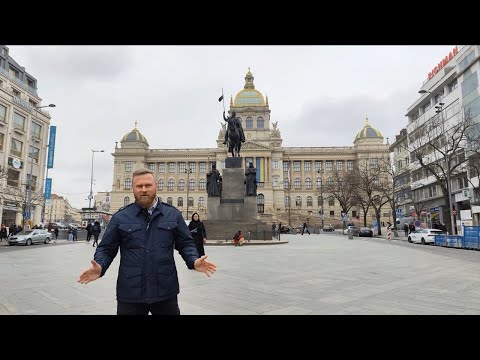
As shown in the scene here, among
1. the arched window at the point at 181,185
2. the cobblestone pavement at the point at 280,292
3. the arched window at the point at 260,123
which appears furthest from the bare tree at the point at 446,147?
the arched window at the point at 181,185

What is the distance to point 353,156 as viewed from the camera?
98750mm

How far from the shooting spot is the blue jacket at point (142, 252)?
9.28ft

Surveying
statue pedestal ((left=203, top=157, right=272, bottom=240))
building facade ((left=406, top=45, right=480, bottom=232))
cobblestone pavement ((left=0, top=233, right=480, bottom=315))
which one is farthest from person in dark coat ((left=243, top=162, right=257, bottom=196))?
building facade ((left=406, top=45, right=480, bottom=232))

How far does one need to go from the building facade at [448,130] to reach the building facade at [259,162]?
43.5 m

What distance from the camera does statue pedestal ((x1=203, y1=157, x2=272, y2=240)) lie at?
76.9 ft

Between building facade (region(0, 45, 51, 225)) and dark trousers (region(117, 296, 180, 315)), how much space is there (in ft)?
142

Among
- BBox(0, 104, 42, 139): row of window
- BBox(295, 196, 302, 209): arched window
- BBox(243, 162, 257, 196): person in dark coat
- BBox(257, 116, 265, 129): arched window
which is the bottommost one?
BBox(243, 162, 257, 196): person in dark coat

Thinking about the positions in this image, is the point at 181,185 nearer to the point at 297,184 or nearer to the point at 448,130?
the point at 297,184

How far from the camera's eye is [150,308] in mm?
2859

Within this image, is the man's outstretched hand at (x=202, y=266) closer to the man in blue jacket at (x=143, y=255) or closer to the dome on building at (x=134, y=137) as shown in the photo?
the man in blue jacket at (x=143, y=255)

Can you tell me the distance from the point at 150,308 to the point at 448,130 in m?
38.3

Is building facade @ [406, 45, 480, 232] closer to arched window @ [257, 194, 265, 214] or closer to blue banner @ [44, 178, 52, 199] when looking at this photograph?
arched window @ [257, 194, 265, 214]
